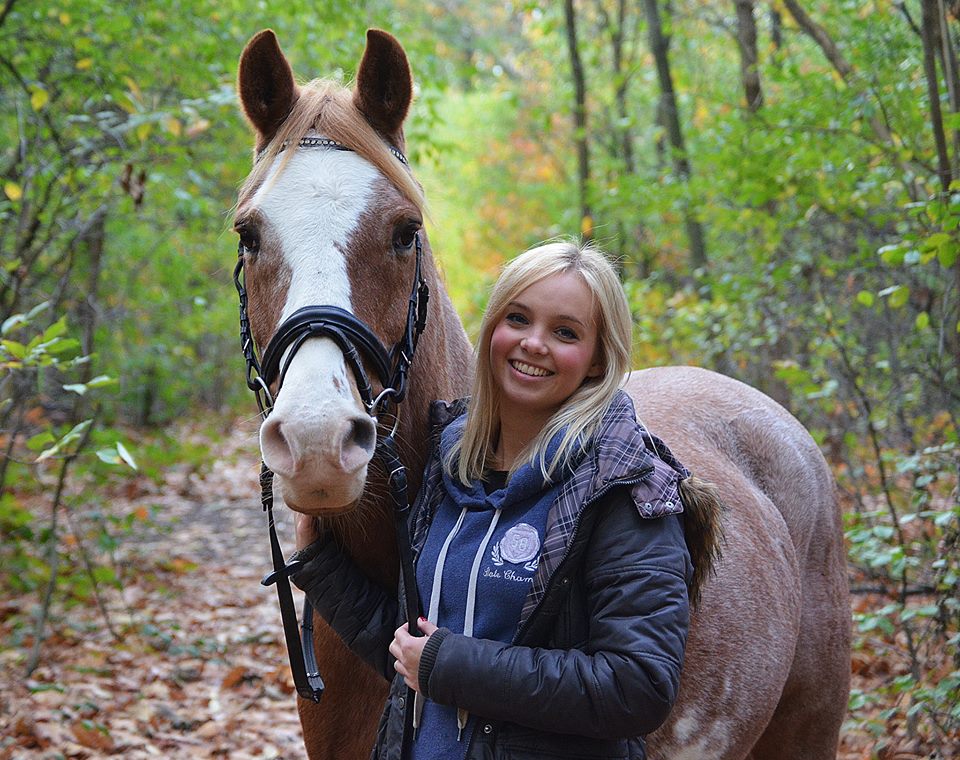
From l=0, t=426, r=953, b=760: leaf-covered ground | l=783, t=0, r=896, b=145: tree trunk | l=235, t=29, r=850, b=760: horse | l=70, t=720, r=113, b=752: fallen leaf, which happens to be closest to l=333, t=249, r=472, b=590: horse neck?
l=235, t=29, r=850, b=760: horse

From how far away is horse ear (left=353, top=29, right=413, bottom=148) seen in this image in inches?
93.0

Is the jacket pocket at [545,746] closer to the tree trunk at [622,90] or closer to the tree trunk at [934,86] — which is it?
the tree trunk at [934,86]

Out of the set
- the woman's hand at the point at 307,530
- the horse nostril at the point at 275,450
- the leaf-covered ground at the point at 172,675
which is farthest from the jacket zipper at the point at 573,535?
the leaf-covered ground at the point at 172,675

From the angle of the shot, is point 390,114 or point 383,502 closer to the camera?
point 383,502

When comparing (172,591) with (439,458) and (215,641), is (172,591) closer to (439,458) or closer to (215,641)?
(215,641)

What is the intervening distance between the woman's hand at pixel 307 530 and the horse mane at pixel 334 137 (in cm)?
82

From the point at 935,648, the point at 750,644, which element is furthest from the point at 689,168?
the point at 750,644

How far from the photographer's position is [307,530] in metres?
2.29

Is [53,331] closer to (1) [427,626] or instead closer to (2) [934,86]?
(1) [427,626]

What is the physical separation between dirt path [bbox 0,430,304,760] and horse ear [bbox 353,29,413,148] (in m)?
1.17

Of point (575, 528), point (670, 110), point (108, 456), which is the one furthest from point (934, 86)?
point (670, 110)

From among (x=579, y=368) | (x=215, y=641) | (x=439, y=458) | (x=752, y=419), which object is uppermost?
(x=752, y=419)

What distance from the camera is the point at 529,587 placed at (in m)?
1.79

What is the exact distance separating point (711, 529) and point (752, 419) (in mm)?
1598
